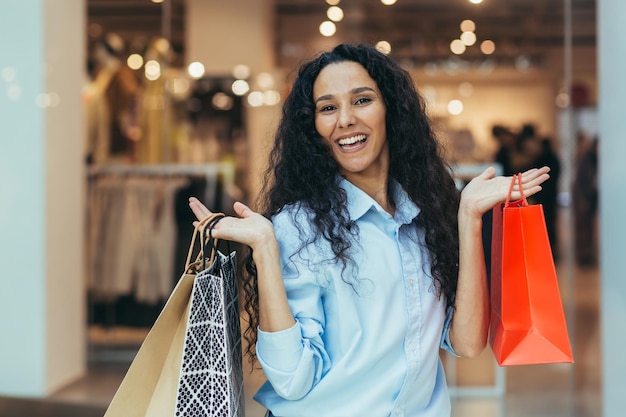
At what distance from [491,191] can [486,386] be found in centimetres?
410

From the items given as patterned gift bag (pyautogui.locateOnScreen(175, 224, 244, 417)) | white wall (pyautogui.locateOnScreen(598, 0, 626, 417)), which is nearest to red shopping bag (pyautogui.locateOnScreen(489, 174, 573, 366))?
patterned gift bag (pyautogui.locateOnScreen(175, 224, 244, 417))

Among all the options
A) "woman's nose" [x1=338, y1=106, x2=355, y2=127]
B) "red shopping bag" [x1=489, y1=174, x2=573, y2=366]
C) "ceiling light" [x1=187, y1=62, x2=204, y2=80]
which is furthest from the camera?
"ceiling light" [x1=187, y1=62, x2=204, y2=80]

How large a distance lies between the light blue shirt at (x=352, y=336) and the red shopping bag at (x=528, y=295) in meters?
0.16

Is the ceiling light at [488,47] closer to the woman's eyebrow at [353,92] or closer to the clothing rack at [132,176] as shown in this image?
the clothing rack at [132,176]

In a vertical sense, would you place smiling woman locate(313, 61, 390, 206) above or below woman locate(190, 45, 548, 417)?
above

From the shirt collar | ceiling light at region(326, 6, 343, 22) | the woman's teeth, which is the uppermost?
Answer: ceiling light at region(326, 6, 343, 22)

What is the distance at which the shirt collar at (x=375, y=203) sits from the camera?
1.81 meters

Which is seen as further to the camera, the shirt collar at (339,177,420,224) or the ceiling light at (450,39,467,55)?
the ceiling light at (450,39,467,55)

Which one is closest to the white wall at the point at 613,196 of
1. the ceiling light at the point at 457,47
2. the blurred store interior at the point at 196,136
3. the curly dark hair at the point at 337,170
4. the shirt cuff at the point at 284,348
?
the blurred store interior at the point at 196,136

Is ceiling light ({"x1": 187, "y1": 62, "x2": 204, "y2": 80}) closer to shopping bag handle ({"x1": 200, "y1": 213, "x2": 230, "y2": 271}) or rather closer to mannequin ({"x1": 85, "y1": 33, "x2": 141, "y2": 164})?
mannequin ({"x1": 85, "y1": 33, "x2": 141, "y2": 164})

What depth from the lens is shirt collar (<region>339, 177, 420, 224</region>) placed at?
1.81 m

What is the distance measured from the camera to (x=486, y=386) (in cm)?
562

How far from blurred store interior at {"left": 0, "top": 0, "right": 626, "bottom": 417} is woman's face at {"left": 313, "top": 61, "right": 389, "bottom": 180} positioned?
210 centimetres

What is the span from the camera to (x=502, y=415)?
198 inches
